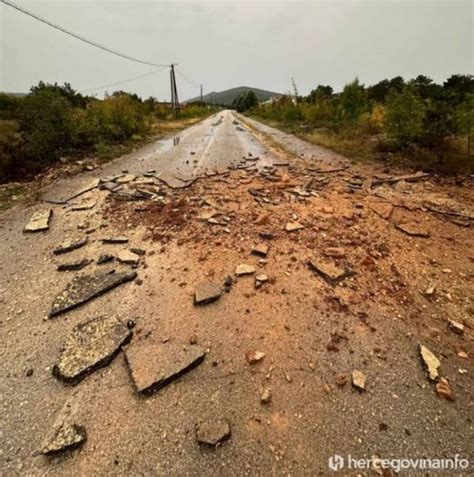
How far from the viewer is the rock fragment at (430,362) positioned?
1992 millimetres

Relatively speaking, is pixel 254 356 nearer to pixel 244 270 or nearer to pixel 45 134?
pixel 244 270

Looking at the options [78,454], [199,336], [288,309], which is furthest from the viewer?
[288,309]

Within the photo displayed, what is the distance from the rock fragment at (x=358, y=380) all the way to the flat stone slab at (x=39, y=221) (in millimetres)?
4253

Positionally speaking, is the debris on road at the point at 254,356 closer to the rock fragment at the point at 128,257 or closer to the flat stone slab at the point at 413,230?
the rock fragment at the point at 128,257

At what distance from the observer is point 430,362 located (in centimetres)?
208

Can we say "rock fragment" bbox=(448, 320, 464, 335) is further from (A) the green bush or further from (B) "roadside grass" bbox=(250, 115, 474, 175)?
(A) the green bush

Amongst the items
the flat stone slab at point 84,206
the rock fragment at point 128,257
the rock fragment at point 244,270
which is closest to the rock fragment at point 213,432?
the rock fragment at point 244,270

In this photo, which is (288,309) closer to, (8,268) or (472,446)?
(472,446)

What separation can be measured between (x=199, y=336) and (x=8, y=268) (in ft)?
8.22

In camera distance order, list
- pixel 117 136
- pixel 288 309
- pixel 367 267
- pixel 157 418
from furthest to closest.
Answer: pixel 117 136, pixel 367 267, pixel 288 309, pixel 157 418

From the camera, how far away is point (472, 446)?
1604mm

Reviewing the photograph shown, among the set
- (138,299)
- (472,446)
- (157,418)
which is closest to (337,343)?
(472,446)

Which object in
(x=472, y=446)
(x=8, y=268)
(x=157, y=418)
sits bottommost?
(x=472, y=446)

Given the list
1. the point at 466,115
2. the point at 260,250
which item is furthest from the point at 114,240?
the point at 466,115
